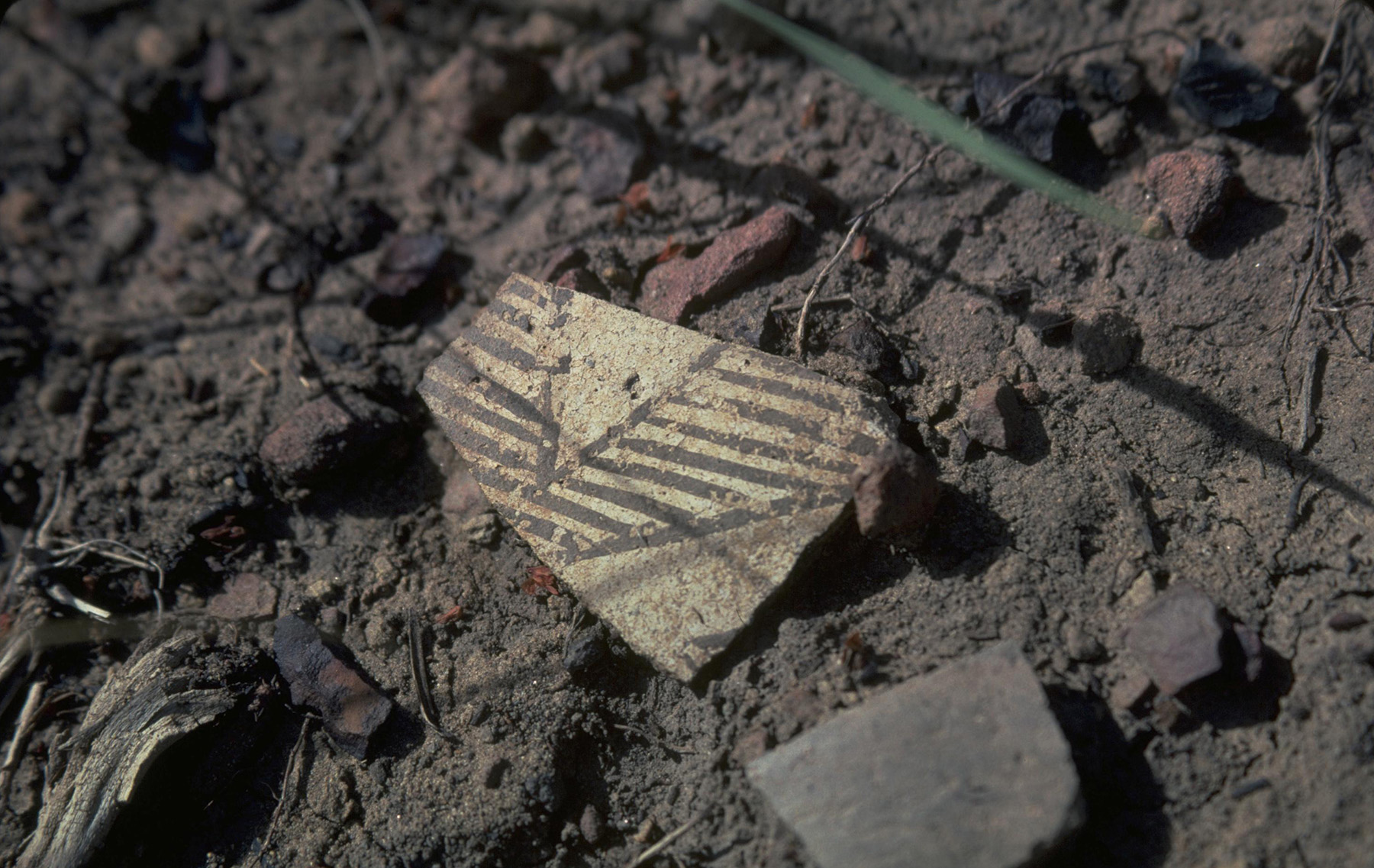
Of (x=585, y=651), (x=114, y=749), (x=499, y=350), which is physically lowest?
(x=114, y=749)

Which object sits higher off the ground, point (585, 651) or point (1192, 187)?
point (1192, 187)

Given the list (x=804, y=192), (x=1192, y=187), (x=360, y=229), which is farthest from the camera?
(x=360, y=229)

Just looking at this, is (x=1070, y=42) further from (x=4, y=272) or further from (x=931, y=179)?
(x=4, y=272)

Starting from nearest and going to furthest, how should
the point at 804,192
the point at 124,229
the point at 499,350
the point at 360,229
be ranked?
the point at 499,350
the point at 804,192
the point at 360,229
the point at 124,229

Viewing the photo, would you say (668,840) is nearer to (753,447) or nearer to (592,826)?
(592,826)

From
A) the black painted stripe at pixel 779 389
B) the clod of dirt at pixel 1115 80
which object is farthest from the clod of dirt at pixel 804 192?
the clod of dirt at pixel 1115 80

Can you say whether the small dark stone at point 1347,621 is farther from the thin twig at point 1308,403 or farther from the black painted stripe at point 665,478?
the black painted stripe at point 665,478

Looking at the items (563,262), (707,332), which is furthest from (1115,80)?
(563,262)
